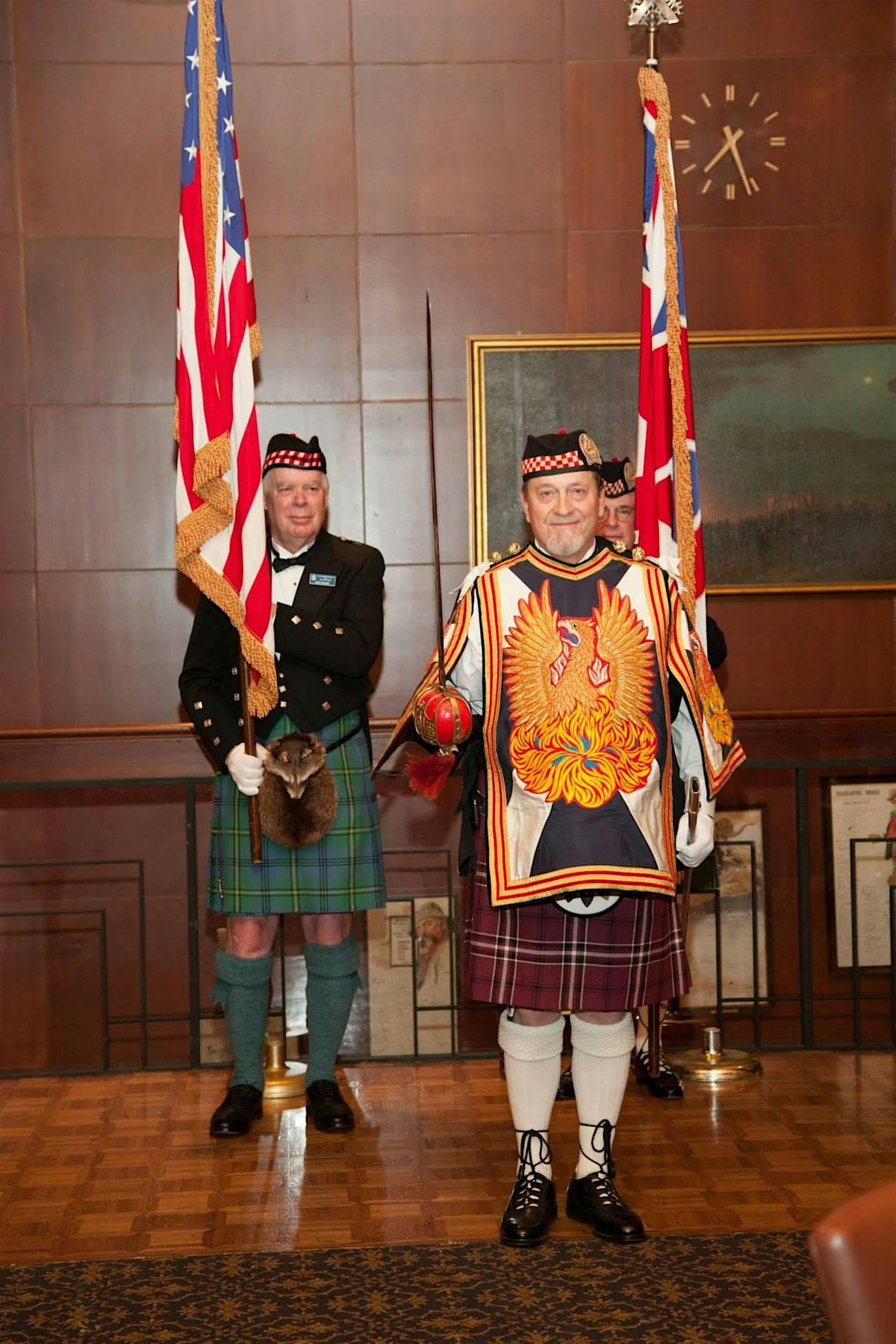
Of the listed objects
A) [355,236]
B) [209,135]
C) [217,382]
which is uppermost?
[355,236]

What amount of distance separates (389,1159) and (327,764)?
94 cm

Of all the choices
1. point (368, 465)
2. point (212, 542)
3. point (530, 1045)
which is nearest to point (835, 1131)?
point (530, 1045)

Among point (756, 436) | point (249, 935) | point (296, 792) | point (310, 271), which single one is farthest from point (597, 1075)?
point (310, 271)

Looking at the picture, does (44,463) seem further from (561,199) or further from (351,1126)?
(351,1126)

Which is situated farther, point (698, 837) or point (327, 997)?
point (327, 997)

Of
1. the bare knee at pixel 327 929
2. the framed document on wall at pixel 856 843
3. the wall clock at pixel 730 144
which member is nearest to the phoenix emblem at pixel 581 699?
the bare knee at pixel 327 929

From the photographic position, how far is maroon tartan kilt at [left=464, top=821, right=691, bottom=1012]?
2.76 meters

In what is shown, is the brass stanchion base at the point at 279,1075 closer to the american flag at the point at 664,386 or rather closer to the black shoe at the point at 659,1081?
the black shoe at the point at 659,1081

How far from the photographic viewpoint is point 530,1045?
2809 mm

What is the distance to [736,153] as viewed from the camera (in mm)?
5262

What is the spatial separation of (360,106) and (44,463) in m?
1.72

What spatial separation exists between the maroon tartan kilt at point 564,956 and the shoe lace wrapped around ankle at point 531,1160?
0.86 feet

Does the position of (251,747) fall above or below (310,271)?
below

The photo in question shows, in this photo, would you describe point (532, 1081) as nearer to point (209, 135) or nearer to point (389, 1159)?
point (389, 1159)
